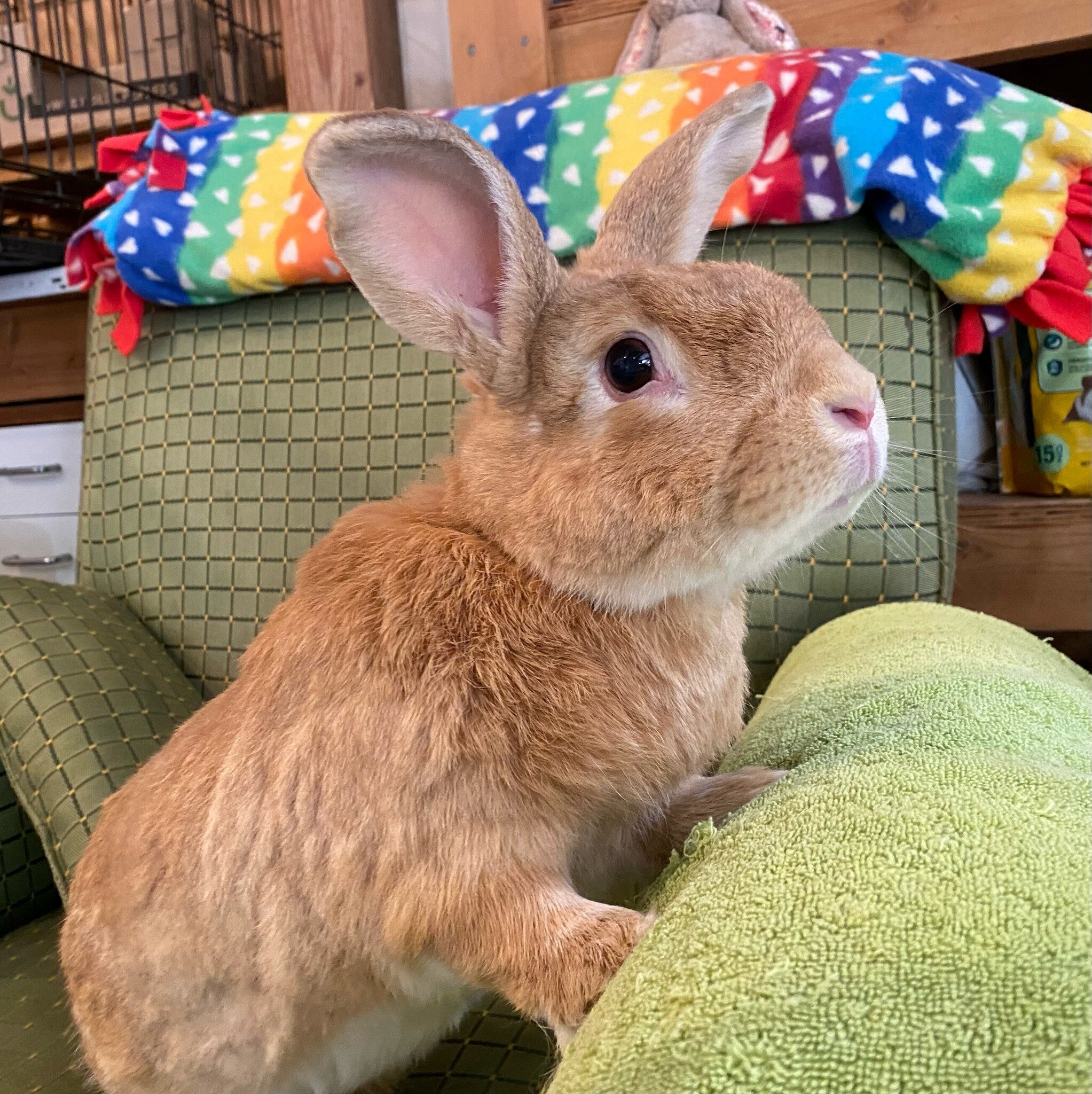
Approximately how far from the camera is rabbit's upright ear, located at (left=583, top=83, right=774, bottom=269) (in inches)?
26.2

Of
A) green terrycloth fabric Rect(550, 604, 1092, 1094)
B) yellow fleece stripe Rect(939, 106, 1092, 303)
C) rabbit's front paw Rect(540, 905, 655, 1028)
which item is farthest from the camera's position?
yellow fleece stripe Rect(939, 106, 1092, 303)

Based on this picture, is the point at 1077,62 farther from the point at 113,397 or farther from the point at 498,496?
the point at 113,397

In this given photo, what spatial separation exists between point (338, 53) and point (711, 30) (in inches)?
25.8

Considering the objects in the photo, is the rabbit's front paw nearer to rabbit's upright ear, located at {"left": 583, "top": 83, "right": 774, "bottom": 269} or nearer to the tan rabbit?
the tan rabbit

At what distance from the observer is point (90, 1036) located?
0.68 m

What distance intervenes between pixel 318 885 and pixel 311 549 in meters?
0.24

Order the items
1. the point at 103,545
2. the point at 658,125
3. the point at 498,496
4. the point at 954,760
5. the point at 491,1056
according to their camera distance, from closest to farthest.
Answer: the point at 954,760
the point at 498,496
the point at 491,1056
the point at 658,125
the point at 103,545

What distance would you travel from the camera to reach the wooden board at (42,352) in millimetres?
1829

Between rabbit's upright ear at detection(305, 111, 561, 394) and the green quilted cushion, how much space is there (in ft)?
2.49

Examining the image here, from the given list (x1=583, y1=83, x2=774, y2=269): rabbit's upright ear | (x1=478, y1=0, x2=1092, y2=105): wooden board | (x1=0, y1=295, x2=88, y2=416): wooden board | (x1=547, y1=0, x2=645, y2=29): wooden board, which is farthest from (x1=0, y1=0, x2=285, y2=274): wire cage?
(x1=583, y1=83, x2=774, y2=269): rabbit's upright ear

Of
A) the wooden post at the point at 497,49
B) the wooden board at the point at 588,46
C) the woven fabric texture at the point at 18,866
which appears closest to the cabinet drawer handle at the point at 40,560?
the woven fabric texture at the point at 18,866

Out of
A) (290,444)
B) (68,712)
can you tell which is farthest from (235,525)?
(68,712)

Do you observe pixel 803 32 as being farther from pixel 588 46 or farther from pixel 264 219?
pixel 264 219

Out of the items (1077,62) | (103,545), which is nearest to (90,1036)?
(103,545)
